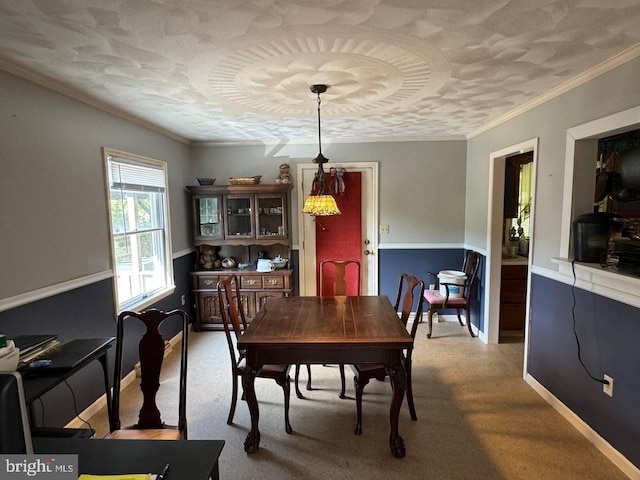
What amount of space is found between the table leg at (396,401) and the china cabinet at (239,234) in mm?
2241

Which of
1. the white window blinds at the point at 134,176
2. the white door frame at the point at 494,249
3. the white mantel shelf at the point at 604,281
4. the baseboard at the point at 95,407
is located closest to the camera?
the white mantel shelf at the point at 604,281

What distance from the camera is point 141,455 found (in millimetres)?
1154

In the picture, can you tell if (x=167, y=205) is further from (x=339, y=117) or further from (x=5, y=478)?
(x=5, y=478)

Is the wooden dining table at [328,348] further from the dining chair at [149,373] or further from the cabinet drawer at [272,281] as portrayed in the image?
the cabinet drawer at [272,281]

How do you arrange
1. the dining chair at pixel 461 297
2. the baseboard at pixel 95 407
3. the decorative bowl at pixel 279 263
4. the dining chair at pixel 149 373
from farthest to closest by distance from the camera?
1. the decorative bowl at pixel 279 263
2. the dining chair at pixel 461 297
3. the baseboard at pixel 95 407
4. the dining chair at pixel 149 373

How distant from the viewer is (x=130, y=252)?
3176 millimetres

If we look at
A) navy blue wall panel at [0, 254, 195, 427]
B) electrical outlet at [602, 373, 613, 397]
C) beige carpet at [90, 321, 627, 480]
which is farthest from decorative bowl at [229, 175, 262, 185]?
electrical outlet at [602, 373, 613, 397]

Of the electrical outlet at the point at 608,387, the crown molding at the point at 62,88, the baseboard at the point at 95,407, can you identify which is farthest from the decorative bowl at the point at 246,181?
the electrical outlet at the point at 608,387

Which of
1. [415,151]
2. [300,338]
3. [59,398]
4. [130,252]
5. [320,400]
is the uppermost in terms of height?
[415,151]

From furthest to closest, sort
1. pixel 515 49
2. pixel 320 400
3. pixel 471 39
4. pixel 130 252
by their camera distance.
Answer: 1. pixel 130 252
2. pixel 320 400
3. pixel 515 49
4. pixel 471 39

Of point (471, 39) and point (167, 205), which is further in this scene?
point (167, 205)

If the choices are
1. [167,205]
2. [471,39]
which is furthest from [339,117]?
[167,205]

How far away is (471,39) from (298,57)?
916mm

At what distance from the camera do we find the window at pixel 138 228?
292 cm
